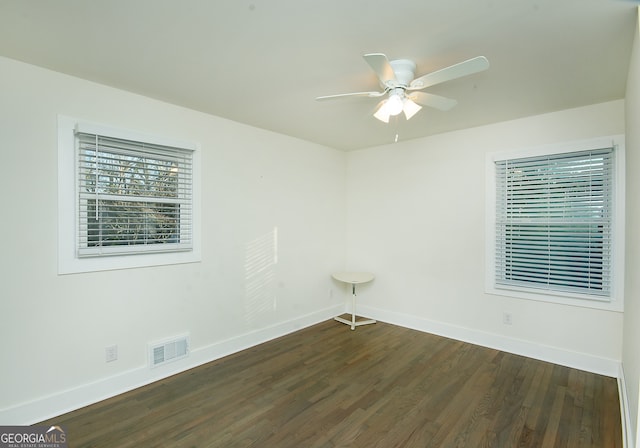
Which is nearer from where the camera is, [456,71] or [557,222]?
[456,71]

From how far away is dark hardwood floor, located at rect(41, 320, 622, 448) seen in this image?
83.9 inches

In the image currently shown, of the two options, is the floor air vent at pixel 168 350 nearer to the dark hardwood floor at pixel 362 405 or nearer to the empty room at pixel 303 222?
the empty room at pixel 303 222

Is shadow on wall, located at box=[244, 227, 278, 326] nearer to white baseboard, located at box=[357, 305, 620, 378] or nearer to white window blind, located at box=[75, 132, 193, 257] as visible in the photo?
white window blind, located at box=[75, 132, 193, 257]

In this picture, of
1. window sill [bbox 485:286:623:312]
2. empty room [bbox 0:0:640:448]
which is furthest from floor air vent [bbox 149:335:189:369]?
window sill [bbox 485:286:623:312]

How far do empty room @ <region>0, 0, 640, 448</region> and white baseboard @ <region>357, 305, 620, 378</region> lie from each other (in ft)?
0.07

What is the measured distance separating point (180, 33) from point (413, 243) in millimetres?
3378

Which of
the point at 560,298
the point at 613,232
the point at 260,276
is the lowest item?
the point at 560,298

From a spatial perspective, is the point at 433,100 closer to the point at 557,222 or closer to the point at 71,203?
the point at 557,222

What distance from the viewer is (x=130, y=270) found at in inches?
108

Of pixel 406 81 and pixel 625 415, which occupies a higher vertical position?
pixel 406 81

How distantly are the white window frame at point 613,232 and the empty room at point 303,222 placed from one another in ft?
0.06

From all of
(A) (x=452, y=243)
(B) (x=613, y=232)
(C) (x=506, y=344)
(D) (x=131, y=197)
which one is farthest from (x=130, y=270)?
(B) (x=613, y=232)

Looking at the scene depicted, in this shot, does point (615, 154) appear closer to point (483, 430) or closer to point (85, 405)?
point (483, 430)

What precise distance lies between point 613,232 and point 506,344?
148cm
